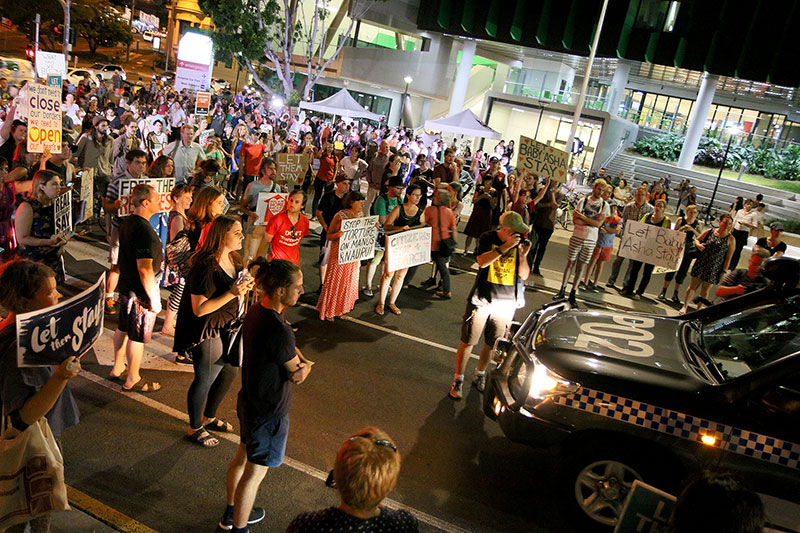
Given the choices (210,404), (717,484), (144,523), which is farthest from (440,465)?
(717,484)

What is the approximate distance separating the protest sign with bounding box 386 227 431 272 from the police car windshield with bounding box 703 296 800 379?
13.1ft

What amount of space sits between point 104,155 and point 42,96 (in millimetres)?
2306

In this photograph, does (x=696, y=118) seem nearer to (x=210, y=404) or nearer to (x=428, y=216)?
(x=428, y=216)

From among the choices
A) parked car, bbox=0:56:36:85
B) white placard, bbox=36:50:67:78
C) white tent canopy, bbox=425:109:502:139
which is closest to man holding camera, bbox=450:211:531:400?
white placard, bbox=36:50:67:78

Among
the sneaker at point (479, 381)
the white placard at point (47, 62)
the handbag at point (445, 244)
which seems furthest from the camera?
the white placard at point (47, 62)

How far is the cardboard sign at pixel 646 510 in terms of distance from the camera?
295 cm

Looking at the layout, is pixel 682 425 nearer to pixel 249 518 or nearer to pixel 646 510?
pixel 646 510

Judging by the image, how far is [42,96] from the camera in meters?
7.95

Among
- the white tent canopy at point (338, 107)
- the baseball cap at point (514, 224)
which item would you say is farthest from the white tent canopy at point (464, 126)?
the baseball cap at point (514, 224)

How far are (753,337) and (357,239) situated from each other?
4.69 m

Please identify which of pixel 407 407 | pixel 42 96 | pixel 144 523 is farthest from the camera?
pixel 42 96

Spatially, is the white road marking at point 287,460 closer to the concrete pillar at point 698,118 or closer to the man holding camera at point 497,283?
the man holding camera at point 497,283

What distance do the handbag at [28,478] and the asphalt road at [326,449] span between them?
3.61 feet

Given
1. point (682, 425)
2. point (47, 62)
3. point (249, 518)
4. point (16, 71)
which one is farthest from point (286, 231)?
point (16, 71)
